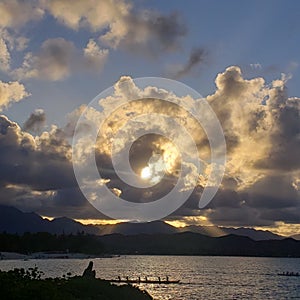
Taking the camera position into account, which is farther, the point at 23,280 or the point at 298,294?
the point at 298,294

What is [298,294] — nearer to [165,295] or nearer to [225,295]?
[225,295]

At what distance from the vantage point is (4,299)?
48.1 m

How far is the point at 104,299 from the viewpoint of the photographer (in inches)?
2689

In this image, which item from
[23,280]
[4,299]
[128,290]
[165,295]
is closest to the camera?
[4,299]

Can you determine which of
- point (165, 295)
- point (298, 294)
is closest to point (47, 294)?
point (165, 295)

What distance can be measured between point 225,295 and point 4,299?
104 m

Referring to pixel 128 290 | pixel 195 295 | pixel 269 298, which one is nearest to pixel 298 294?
pixel 269 298

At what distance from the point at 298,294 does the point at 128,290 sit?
99.4 metres

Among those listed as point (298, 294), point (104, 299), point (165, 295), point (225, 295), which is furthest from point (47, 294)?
point (298, 294)

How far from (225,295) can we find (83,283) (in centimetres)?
7926

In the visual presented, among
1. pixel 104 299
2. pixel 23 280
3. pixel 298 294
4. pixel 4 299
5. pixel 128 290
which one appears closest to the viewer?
pixel 4 299

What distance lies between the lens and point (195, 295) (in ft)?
448

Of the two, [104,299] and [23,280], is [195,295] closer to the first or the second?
[104,299]

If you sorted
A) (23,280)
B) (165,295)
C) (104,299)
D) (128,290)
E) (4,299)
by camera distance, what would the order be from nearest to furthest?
(4,299) → (23,280) → (104,299) → (128,290) → (165,295)
